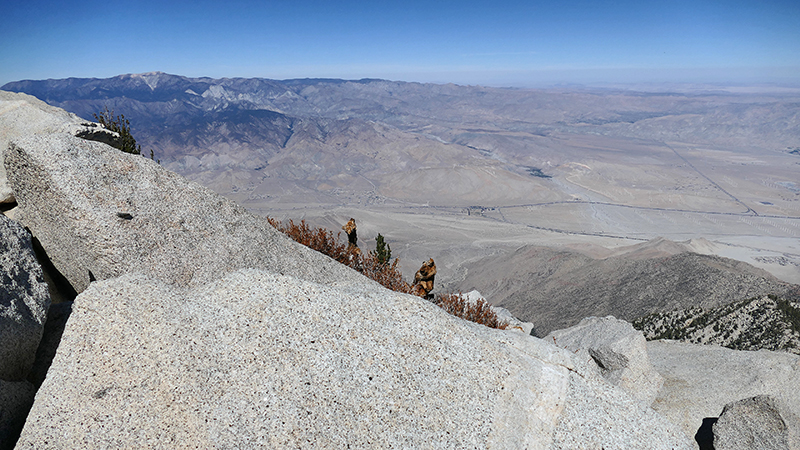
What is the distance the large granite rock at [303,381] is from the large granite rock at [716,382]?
331 centimetres

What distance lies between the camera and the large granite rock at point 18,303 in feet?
11.7

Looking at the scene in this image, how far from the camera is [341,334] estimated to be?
4.00 metres

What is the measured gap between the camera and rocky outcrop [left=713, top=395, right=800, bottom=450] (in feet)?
16.9

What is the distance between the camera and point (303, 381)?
3.55m

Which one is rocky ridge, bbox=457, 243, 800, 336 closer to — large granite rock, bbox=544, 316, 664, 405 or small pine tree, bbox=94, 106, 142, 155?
large granite rock, bbox=544, 316, 664, 405

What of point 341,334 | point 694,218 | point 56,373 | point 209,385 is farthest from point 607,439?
point 694,218

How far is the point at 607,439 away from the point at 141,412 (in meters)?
3.97

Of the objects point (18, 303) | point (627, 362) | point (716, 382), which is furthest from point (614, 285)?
point (18, 303)

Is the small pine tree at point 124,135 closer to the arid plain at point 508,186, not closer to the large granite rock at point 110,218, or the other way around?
the large granite rock at point 110,218

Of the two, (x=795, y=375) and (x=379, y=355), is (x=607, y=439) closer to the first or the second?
(x=379, y=355)

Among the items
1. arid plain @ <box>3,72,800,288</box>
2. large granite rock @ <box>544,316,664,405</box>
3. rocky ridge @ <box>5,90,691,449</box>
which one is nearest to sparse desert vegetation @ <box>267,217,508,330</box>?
large granite rock @ <box>544,316,664,405</box>

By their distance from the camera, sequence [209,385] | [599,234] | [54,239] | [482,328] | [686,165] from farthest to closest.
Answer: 1. [686,165]
2. [599,234]
3. [54,239]
4. [482,328]
5. [209,385]

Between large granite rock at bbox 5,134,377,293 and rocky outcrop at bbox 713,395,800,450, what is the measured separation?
21.7ft

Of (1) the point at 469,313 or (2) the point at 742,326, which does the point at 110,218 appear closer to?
(1) the point at 469,313
